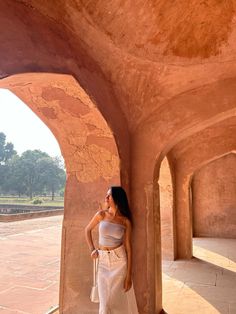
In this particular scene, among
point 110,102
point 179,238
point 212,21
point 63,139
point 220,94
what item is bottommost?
point 179,238

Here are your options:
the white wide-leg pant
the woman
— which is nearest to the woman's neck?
the woman

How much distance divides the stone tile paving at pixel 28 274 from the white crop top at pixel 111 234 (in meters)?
2.01

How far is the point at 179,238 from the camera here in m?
7.55

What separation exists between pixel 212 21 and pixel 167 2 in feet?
2.31

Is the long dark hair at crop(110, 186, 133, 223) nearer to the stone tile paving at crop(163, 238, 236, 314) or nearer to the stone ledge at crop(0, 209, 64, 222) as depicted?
the stone tile paving at crop(163, 238, 236, 314)

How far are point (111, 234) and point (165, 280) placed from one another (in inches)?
137

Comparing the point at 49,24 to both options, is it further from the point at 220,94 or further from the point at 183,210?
the point at 183,210

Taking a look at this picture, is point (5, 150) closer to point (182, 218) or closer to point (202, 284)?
point (182, 218)

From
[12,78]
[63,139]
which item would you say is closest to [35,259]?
[63,139]

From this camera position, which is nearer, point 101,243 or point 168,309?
point 101,243

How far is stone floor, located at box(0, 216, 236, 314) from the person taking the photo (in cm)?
416

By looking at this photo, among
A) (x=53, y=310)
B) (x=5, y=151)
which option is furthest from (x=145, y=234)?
(x=5, y=151)

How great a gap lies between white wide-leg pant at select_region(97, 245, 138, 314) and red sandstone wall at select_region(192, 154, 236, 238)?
881 centimetres

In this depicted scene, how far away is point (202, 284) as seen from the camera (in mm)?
5266
